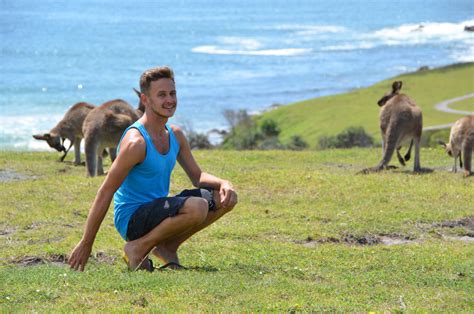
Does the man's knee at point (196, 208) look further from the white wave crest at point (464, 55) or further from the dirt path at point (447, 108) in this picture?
the white wave crest at point (464, 55)

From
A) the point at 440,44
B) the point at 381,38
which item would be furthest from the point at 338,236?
the point at 381,38

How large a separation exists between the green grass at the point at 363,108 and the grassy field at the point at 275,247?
29.8 m

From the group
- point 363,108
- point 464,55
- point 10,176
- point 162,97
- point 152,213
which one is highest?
point 162,97

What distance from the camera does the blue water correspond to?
2714 inches

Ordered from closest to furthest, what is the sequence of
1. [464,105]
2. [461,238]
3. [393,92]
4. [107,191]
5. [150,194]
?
[107,191]
[150,194]
[461,238]
[393,92]
[464,105]

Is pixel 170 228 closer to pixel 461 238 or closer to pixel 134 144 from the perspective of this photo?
pixel 134 144

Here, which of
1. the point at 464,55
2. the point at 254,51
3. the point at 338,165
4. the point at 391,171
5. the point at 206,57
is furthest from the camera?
the point at 254,51

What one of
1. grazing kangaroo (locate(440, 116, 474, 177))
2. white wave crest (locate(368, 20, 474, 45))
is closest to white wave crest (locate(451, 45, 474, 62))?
white wave crest (locate(368, 20, 474, 45))

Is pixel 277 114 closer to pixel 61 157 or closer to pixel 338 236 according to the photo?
pixel 61 157

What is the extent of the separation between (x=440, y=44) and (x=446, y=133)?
84.3 metres

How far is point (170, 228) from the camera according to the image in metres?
7.60

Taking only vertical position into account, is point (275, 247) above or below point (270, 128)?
above

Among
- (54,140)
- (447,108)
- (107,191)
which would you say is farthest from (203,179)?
(447,108)

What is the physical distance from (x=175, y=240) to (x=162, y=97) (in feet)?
4.22
